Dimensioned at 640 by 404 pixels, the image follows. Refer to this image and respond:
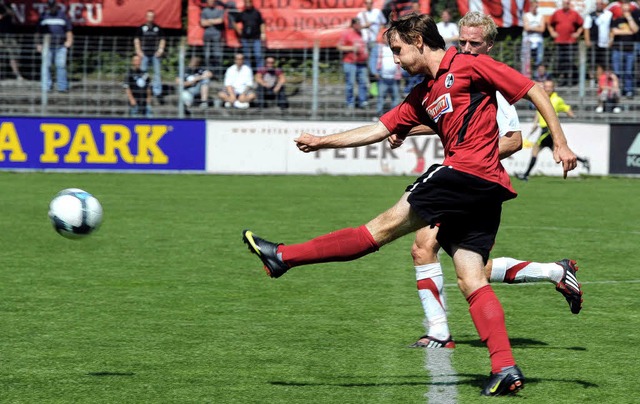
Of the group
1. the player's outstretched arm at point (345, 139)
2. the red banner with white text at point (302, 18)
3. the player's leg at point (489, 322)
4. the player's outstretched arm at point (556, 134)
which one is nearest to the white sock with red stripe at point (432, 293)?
the player's outstretched arm at point (345, 139)

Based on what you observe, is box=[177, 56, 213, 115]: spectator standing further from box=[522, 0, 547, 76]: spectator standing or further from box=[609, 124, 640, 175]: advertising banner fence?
box=[609, 124, 640, 175]: advertising banner fence

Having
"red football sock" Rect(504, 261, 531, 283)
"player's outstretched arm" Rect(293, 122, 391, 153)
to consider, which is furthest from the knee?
"player's outstretched arm" Rect(293, 122, 391, 153)

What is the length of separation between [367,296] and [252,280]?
1203 mm

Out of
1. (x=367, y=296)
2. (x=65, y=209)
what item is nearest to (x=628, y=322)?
(x=367, y=296)

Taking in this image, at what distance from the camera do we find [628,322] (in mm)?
8055

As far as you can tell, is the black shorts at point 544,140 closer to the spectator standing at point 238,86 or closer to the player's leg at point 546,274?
the spectator standing at point 238,86

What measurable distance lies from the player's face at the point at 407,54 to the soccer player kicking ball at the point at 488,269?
1114mm

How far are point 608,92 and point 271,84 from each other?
6336 millimetres

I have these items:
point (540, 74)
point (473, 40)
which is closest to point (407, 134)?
point (473, 40)

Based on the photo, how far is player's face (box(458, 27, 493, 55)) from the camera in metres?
7.11

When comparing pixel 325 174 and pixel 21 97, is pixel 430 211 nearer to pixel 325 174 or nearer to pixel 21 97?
pixel 325 174

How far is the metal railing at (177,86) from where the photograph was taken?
2205cm

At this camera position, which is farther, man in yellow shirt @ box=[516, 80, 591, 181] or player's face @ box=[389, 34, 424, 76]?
man in yellow shirt @ box=[516, 80, 591, 181]

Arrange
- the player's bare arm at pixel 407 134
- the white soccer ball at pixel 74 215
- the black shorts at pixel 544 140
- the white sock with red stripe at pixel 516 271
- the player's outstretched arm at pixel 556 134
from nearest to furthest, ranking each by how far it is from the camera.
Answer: the player's outstretched arm at pixel 556 134, the player's bare arm at pixel 407 134, the white soccer ball at pixel 74 215, the white sock with red stripe at pixel 516 271, the black shorts at pixel 544 140
